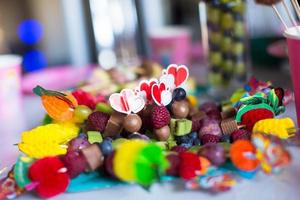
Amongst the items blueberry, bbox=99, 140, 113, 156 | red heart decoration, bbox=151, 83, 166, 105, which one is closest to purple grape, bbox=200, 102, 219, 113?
red heart decoration, bbox=151, 83, 166, 105

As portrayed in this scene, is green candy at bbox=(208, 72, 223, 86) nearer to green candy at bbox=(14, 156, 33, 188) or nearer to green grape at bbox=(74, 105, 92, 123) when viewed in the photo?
green grape at bbox=(74, 105, 92, 123)

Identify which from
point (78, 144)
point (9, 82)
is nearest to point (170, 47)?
point (9, 82)

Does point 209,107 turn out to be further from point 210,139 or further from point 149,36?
point 149,36

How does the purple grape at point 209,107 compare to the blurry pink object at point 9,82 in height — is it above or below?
below

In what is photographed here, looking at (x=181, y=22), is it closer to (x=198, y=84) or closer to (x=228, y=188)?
(x=198, y=84)

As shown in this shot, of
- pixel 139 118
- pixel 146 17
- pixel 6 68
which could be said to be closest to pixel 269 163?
pixel 139 118

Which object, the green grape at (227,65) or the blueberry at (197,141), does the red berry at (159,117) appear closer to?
the blueberry at (197,141)

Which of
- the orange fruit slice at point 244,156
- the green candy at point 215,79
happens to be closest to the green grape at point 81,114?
the orange fruit slice at point 244,156
